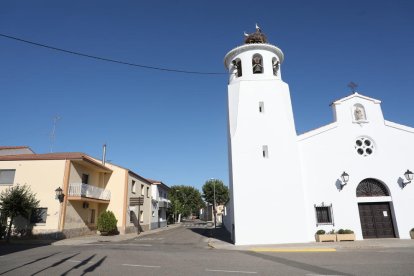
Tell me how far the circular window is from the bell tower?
14.5 ft

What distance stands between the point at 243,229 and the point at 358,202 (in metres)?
7.45

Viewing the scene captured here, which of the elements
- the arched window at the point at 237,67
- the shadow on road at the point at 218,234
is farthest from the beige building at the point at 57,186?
the arched window at the point at 237,67

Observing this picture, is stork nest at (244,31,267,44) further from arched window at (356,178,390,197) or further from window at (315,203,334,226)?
window at (315,203,334,226)

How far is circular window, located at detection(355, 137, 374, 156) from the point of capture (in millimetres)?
18406

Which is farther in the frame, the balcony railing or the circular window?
the balcony railing

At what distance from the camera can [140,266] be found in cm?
905

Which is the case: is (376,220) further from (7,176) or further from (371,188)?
(7,176)

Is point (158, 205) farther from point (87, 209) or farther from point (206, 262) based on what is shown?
point (206, 262)

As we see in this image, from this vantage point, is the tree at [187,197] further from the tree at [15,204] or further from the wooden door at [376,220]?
the wooden door at [376,220]

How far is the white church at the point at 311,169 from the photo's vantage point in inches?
651

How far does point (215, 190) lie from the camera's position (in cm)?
6203

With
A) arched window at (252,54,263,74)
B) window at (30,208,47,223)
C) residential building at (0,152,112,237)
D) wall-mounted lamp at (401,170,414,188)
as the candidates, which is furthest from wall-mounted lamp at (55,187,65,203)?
wall-mounted lamp at (401,170,414,188)

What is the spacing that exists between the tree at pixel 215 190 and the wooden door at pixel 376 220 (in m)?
43.4

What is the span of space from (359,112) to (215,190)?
45.5 meters
